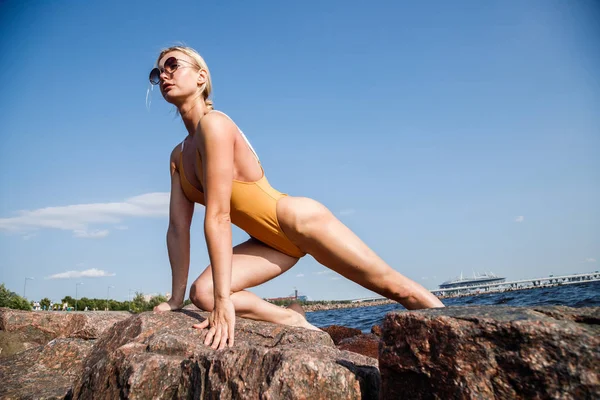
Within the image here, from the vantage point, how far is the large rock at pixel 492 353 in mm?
1506

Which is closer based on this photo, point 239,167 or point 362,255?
point 362,255

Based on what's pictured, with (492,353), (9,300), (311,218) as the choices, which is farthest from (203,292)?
(9,300)

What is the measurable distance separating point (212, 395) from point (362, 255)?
4.92 ft

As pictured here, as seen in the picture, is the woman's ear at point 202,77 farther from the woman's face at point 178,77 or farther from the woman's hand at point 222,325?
the woman's hand at point 222,325

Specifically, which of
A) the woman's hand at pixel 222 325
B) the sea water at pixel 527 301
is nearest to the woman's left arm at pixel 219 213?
the woman's hand at pixel 222 325

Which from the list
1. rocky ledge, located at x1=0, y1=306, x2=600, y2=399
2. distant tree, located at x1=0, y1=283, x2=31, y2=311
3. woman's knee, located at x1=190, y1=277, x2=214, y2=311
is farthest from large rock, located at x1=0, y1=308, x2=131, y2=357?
distant tree, located at x1=0, y1=283, x2=31, y2=311

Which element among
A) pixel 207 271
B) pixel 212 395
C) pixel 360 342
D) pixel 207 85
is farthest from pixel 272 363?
pixel 360 342

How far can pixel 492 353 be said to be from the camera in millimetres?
1655

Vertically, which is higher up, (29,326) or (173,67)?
(173,67)

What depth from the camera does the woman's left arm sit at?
301cm

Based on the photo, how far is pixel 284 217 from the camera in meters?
3.48

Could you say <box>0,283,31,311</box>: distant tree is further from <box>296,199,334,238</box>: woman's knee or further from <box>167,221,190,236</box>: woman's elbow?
<box>296,199,334,238</box>: woman's knee

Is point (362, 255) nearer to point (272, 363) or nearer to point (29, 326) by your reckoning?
point (272, 363)

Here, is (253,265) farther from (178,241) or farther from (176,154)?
(176,154)
